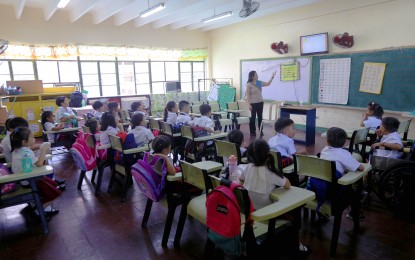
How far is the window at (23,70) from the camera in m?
7.17

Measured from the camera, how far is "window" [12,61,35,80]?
7.17m

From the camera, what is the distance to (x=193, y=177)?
6.74 ft

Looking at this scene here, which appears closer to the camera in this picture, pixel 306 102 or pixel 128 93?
pixel 306 102

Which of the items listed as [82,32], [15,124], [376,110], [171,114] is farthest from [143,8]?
[376,110]

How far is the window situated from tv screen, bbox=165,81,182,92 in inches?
137

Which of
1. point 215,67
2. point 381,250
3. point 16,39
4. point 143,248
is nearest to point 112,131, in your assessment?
point 143,248

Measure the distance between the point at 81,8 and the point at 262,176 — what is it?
649 centimetres

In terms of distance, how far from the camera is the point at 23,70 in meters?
7.29

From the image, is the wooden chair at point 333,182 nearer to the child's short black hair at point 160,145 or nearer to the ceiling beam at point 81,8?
the child's short black hair at point 160,145

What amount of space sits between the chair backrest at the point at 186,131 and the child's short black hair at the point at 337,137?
6.00 feet

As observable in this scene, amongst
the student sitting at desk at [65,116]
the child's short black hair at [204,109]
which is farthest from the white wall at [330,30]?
the student sitting at desk at [65,116]

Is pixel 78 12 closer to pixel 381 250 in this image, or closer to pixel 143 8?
pixel 143 8

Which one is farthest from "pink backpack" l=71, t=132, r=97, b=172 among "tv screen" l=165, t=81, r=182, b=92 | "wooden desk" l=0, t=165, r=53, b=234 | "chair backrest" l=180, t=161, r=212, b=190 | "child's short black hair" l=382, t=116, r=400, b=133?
"tv screen" l=165, t=81, r=182, b=92

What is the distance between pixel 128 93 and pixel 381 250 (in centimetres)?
791
